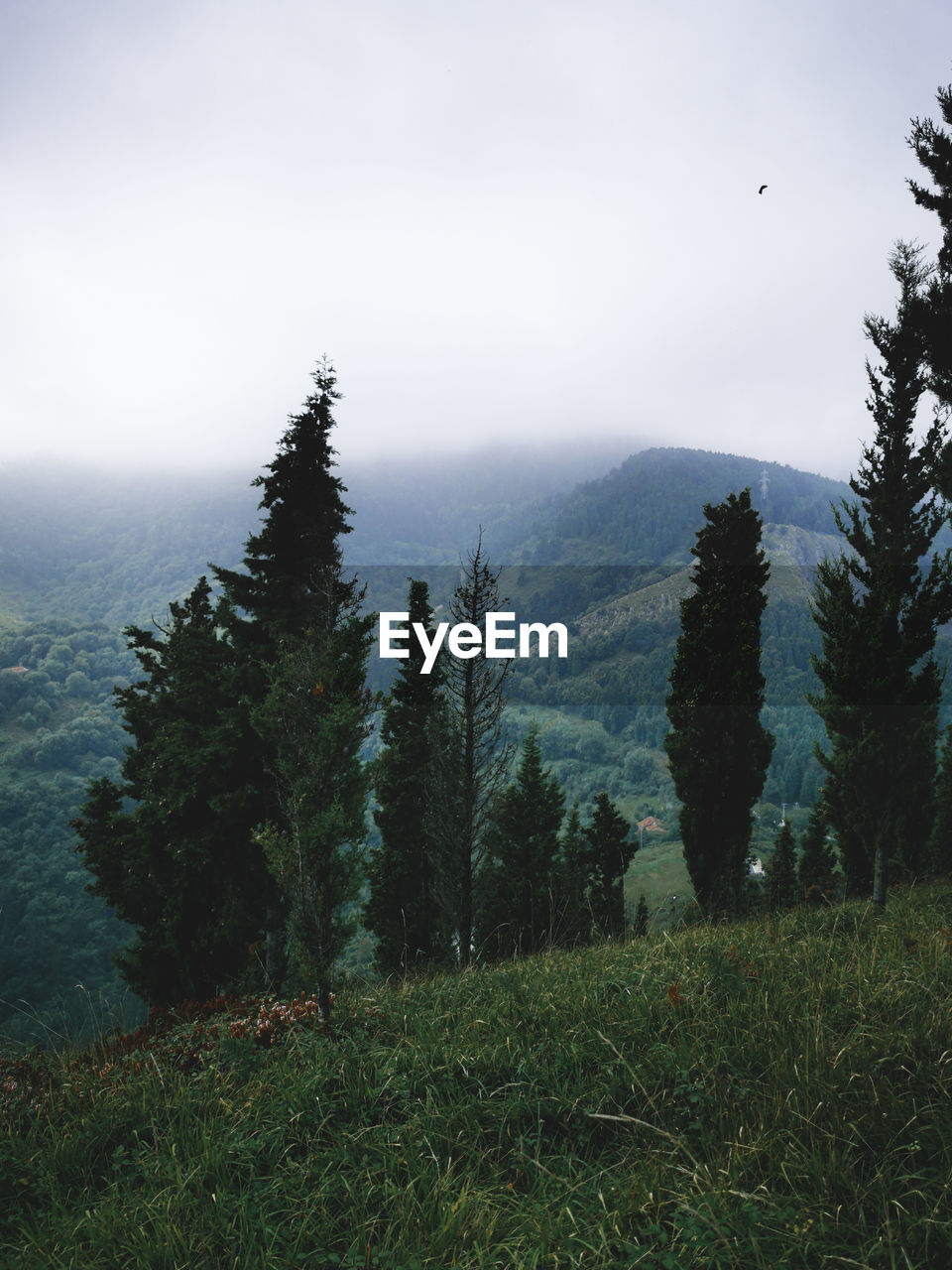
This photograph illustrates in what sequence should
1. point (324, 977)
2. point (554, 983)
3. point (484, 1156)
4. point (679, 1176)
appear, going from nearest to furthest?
point (679, 1176) → point (484, 1156) → point (554, 983) → point (324, 977)

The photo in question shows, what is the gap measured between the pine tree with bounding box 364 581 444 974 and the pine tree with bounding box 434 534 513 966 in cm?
222

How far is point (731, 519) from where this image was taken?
59.7ft

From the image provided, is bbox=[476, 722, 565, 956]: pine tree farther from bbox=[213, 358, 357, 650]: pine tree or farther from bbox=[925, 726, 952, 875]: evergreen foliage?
bbox=[925, 726, 952, 875]: evergreen foliage

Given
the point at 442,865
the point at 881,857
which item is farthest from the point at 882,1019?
the point at 442,865

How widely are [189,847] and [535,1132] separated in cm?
1357

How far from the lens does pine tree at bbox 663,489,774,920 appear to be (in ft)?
54.5

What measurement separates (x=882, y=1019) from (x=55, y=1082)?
556 cm

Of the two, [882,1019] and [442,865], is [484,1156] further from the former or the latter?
[442,865]

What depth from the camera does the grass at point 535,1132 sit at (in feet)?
7.44

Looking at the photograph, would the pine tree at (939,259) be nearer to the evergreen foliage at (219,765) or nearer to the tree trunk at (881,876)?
the tree trunk at (881,876)

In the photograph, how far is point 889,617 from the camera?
Result: 9.38 m

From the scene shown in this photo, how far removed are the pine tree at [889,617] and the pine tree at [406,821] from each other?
10964 mm

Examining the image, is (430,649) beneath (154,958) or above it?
above

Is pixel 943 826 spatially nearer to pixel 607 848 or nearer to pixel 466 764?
pixel 607 848
